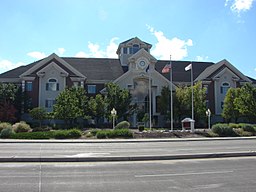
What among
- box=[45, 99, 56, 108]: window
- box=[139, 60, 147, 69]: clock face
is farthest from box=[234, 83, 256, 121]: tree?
box=[45, 99, 56, 108]: window

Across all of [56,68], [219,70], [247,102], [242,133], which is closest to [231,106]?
[247,102]

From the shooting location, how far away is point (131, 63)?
167 ft

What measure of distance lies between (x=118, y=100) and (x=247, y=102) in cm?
1823

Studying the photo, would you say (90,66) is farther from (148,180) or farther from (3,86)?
(148,180)

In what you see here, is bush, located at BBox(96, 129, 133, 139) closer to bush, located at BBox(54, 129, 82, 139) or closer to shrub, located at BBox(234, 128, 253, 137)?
bush, located at BBox(54, 129, 82, 139)

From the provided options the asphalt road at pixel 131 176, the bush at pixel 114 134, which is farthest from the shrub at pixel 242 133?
the asphalt road at pixel 131 176

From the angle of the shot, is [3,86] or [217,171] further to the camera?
[3,86]

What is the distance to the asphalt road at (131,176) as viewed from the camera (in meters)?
7.90

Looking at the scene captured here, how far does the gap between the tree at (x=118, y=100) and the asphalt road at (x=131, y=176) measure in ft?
104

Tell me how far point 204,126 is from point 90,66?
879 inches

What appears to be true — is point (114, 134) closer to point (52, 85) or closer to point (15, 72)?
point (52, 85)

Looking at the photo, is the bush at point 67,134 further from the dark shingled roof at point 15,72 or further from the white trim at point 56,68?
the dark shingled roof at point 15,72

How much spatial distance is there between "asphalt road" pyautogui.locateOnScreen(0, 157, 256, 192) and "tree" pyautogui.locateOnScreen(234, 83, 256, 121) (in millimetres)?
32369

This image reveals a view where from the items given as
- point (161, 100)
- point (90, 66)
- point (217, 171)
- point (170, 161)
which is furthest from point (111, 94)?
point (217, 171)
